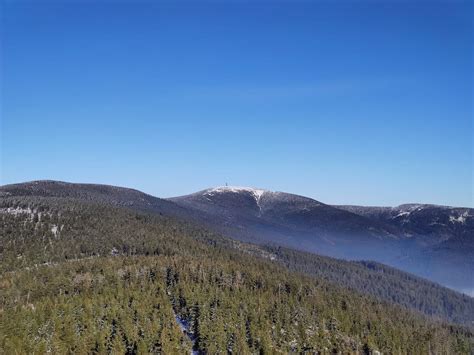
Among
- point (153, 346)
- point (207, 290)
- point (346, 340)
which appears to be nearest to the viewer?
point (153, 346)

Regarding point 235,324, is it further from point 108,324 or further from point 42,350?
point 42,350

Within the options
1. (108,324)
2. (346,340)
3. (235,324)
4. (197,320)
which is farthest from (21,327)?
(346,340)

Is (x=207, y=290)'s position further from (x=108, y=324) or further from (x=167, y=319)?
(x=108, y=324)

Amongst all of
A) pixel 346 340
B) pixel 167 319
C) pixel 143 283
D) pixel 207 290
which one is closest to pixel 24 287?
pixel 143 283

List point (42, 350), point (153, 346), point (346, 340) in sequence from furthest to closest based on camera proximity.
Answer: point (346, 340), point (153, 346), point (42, 350)

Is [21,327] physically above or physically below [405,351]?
above

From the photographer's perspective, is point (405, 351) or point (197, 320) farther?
point (405, 351)

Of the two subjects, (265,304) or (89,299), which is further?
(265,304)

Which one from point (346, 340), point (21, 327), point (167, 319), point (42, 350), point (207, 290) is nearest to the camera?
point (42, 350)

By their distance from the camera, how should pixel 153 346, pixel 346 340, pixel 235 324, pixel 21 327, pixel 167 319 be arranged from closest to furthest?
pixel 21 327
pixel 153 346
pixel 167 319
pixel 235 324
pixel 346 340
